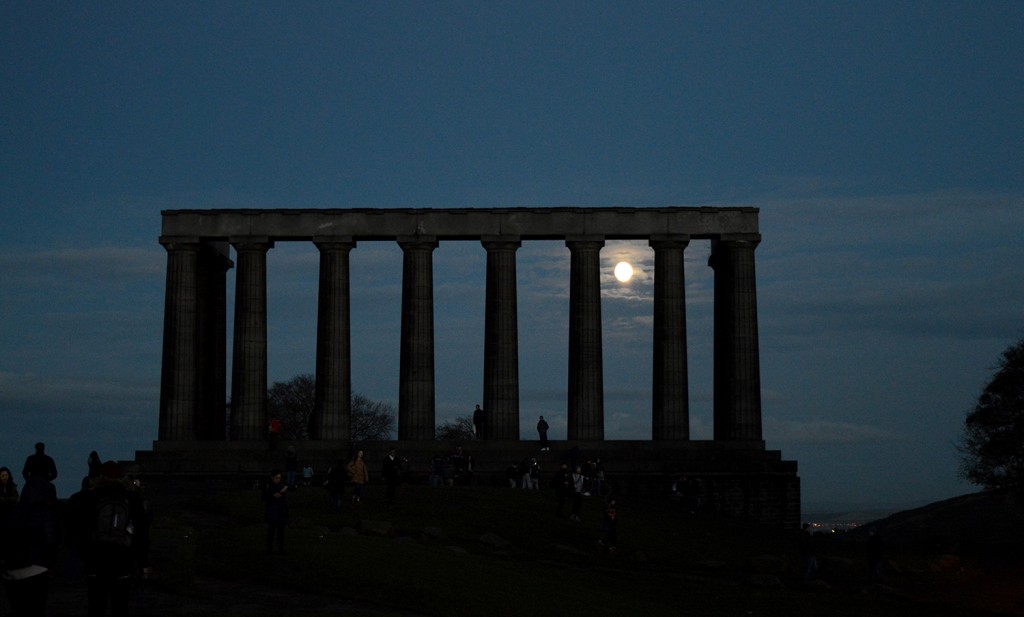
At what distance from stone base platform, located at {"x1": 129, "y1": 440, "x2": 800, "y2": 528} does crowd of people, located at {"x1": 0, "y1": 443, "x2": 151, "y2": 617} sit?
173 feet

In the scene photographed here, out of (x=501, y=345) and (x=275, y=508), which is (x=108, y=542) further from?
(x=501, y=345)

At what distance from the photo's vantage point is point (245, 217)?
282 feet

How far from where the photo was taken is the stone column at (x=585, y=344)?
82.8m

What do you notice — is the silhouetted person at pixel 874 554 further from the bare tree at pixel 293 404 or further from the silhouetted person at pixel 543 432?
the bare tree at pixel 293 404

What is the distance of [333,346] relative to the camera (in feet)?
276

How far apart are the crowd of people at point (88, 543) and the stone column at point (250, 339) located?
60.6 meters

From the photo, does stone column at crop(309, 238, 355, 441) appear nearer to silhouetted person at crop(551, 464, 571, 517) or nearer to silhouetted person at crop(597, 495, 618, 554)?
silhouetted person at crop(551, 464, 571, 517)

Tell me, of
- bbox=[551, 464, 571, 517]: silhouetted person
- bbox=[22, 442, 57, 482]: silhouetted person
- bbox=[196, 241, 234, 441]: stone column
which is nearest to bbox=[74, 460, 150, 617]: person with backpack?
bbox=[22, 442, 57, 482]: silhouetted person

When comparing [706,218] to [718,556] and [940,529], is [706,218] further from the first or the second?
[940,529]

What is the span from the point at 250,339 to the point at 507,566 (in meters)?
44.3

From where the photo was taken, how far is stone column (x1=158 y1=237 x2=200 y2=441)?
83.8 m

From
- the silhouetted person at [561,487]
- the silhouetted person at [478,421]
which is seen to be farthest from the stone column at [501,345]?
the silhouetted person at [561,487]

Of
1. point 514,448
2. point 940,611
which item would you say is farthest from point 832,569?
point 514,448

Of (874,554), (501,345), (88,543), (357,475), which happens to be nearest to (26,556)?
(88,543)
